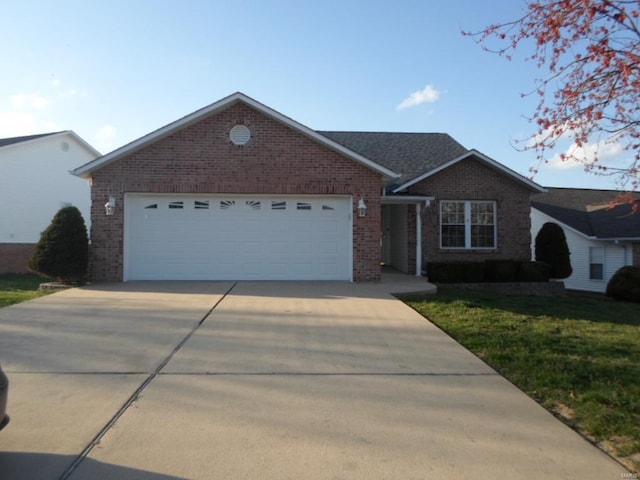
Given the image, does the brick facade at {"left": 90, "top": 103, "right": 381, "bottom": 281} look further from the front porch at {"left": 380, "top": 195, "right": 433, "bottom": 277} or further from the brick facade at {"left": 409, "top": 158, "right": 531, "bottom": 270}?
the brick facade at {"left": 409, "top": 158, "right": 531, "bottom": 270}

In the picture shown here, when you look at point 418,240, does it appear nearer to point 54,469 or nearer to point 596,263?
point 596,263

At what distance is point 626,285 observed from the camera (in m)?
15.4

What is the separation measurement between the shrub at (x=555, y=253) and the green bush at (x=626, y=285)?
137cm

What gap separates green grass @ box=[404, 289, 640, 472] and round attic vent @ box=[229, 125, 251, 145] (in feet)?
20.0

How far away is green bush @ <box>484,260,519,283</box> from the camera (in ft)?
48.7

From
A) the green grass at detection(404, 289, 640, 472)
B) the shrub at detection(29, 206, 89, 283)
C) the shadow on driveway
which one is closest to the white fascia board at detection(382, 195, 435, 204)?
the green grass at detection(404, 289, 640, 472)

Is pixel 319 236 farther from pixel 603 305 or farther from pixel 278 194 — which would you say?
pixel 603 305

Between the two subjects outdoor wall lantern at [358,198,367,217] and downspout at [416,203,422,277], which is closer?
outdoor wall lantern at [358,198,367,217]

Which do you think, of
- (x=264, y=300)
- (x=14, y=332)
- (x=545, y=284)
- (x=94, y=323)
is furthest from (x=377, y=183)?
(x=14, y=332)

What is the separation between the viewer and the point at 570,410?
14.7 ft

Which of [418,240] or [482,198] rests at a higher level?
[482,198]

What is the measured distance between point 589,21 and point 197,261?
10406 mm

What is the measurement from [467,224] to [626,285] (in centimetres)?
509

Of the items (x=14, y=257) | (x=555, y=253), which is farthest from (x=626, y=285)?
(x=14, y=257)
